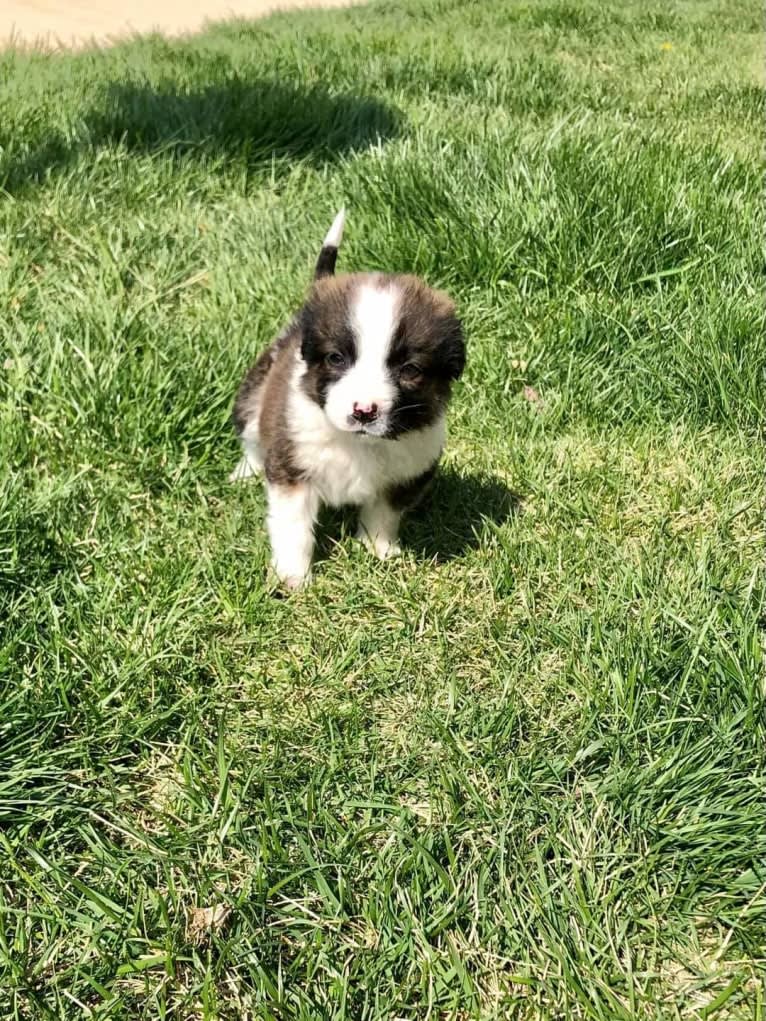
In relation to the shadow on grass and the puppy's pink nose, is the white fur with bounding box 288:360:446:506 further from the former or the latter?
the shadow on grass

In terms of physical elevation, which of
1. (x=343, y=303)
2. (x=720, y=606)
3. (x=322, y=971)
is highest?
(x=343, y=303)

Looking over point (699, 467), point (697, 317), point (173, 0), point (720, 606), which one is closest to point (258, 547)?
point (720, 606)

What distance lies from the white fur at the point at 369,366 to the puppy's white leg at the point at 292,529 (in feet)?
1.45

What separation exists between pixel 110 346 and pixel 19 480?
0.82 m

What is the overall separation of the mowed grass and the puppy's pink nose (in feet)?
2.21

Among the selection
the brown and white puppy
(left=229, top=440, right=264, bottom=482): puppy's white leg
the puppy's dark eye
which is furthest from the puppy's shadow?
the puppy's dark eye

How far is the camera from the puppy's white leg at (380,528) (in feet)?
9.95

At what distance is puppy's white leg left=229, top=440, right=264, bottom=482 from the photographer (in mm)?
3303

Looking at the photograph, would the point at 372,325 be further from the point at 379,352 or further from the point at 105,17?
the point at 105,17

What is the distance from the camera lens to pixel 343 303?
256 centimetres

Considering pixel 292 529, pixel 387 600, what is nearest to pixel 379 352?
pixel 292 529

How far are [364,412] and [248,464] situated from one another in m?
1.00

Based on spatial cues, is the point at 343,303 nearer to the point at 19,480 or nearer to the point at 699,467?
the point at 19,480

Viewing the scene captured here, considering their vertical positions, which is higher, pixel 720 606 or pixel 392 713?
pixel 720 606
